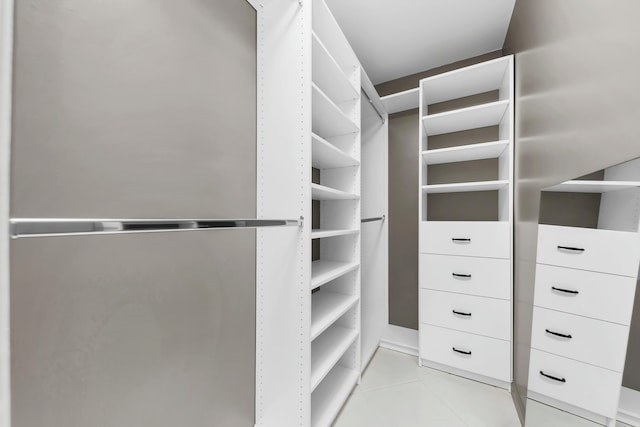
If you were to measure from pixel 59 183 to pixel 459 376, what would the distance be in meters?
2.40

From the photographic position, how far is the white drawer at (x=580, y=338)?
714mm

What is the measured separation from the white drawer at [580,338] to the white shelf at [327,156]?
1.20m

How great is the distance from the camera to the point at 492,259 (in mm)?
1703

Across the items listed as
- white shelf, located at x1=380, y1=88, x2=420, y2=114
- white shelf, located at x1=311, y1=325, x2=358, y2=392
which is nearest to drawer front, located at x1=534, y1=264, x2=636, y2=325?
white shelf, located at x1=311, y1=325, x2=358, y2=392

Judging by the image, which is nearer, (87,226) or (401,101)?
(87,226)

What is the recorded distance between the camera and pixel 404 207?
8.07 feet

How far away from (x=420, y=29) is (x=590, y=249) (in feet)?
5.92

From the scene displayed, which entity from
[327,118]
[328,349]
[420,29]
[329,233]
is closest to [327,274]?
[329,233]

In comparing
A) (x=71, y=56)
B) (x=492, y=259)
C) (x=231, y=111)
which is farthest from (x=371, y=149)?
(x=71, y=56)

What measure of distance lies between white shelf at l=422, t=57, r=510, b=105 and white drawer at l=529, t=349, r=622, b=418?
5.88ft

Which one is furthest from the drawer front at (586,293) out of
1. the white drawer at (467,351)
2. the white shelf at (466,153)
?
the white shelf at (466,153)

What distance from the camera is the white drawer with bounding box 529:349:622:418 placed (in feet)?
2.36

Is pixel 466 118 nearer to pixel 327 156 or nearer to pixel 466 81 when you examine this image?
pixel 466 81

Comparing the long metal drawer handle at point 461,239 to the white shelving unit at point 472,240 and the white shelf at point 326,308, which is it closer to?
the white shelving unit at point 472,240
